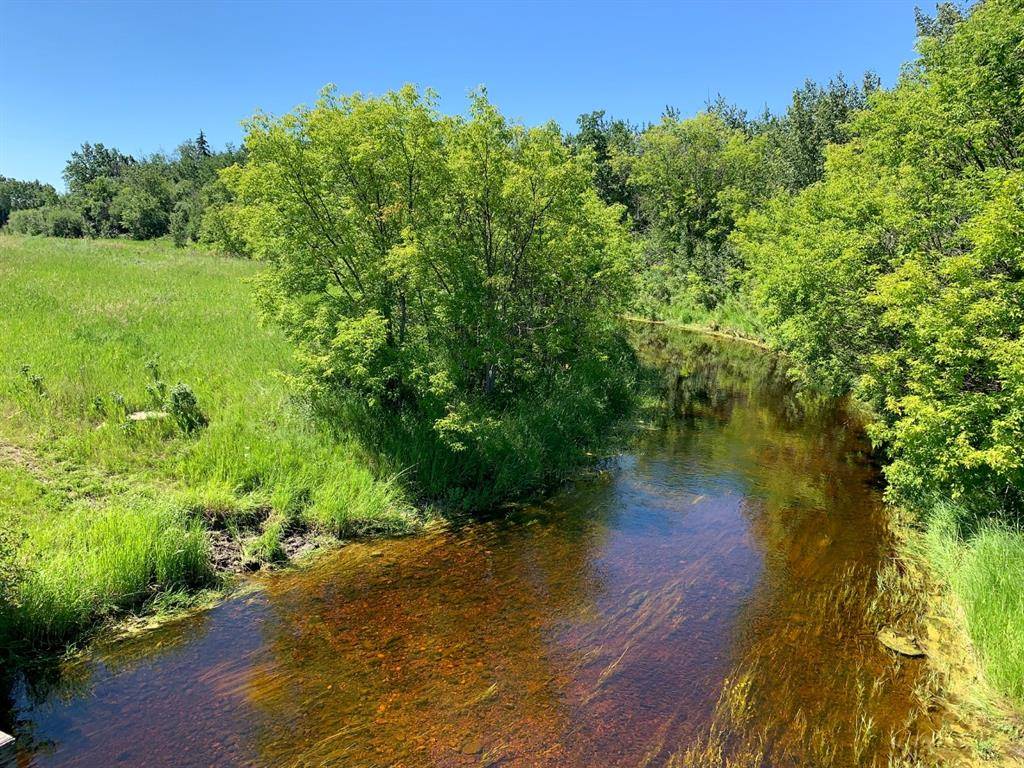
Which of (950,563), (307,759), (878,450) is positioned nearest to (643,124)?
(878,450)

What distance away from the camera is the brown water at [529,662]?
669 cm

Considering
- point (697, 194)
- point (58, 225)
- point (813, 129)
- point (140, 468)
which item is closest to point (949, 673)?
point (140, 468)

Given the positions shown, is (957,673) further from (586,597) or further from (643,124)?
(643,124)

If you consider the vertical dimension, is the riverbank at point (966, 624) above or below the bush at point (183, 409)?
below

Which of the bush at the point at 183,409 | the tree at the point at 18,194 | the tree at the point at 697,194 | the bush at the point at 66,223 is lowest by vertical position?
the bush at the point at 183,409

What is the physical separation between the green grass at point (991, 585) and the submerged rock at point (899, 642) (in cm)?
75

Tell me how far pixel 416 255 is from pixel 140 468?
704cm

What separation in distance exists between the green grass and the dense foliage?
8602 millimetres

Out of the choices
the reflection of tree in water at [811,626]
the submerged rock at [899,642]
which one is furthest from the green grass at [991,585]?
the reflection of tree in water at [811,626]

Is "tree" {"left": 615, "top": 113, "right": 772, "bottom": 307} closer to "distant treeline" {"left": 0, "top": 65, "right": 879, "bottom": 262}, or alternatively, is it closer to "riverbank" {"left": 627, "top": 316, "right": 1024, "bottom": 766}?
"distant treeline" {"left": 0, "top": 65, "right": 879, "bottom": 262}

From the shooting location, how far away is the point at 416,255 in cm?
1313

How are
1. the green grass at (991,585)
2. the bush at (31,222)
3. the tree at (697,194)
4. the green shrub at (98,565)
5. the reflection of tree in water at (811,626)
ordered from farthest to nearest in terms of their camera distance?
1. the bush at (31,222)
2. the tree at (697,194)
3. the green shrub at (98,565)
4. the green grass at (991,585)
5. the reflection of tree in water at (811,626)

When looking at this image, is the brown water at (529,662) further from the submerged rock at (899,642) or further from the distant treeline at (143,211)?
the distant treeline at (143,211)

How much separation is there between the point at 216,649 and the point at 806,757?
7.68 meters
